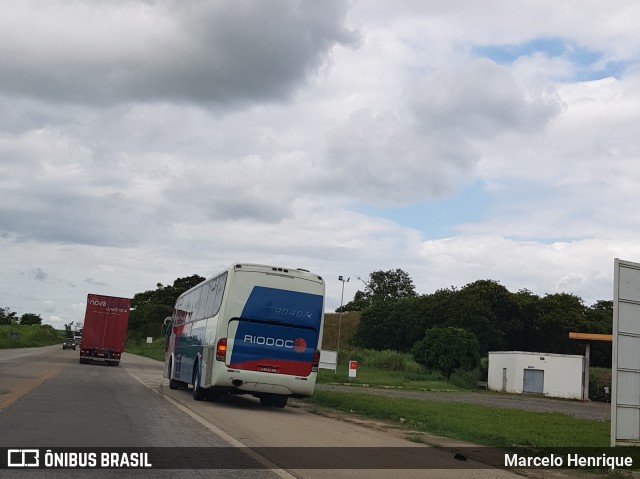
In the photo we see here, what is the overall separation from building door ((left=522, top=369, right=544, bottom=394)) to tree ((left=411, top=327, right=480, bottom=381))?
4.50m

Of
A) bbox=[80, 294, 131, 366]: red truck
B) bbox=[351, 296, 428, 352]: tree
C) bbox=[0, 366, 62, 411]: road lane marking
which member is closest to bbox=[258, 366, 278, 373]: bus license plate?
bbox=[0, 366, 62, 411]: road lane marking

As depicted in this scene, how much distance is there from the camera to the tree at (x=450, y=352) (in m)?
55.3

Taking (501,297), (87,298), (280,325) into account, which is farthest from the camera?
(501,297)

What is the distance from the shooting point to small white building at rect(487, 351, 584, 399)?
5141 centimetres

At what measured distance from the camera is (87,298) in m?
41.5

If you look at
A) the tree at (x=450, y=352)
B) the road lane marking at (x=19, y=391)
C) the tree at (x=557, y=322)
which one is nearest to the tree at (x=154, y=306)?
the tree at (x=557, y=322)

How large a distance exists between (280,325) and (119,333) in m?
25.5

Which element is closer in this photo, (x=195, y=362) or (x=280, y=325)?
(x=280, y=325)

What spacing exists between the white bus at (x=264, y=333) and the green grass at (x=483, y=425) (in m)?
2.60

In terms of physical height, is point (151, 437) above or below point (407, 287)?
below

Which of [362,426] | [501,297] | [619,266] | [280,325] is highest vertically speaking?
[501,297]

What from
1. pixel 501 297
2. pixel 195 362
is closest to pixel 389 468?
pixel 195 362

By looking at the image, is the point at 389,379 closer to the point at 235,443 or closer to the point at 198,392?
the point at 198,392

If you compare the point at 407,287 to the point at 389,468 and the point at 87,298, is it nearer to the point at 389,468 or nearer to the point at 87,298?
the point at 87,298
